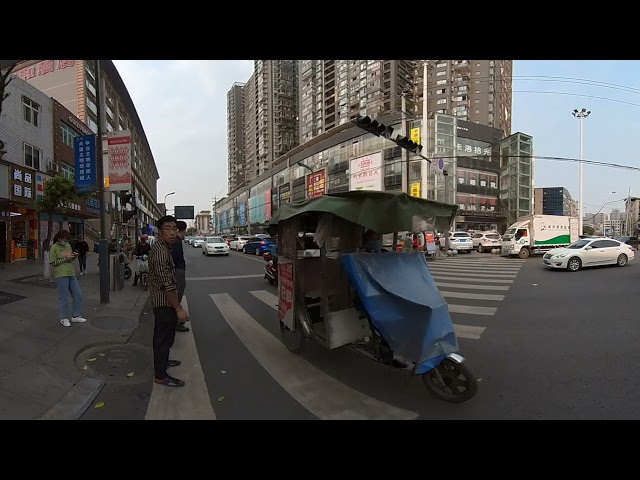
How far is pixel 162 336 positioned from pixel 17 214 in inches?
822

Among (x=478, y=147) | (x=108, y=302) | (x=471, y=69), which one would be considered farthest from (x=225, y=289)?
(x=471, y=69)

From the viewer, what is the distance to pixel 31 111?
1941 centimetres

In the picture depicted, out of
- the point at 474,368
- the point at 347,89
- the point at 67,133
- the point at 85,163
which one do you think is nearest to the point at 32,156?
the point at 67,133

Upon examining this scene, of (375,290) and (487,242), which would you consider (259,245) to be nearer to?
(487,242)

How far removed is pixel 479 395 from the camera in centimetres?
352

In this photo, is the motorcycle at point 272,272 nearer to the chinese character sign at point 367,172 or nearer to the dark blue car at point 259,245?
the dark blue car at point 259,245

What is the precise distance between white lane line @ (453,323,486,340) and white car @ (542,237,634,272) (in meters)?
10.8

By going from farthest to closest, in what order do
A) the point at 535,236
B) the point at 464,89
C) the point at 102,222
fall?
the point at 464,89 < the point at 535,236 < the point at 102,222

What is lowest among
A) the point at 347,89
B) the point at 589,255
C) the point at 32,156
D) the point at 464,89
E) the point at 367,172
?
the point at 589,255

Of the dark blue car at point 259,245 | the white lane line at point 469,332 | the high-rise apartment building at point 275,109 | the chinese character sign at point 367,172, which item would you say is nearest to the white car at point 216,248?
the dark blue car at point 259,245

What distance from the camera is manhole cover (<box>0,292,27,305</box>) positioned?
7312 mm

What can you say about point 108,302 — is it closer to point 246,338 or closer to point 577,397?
point 246,338

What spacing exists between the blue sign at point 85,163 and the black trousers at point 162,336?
882cm
